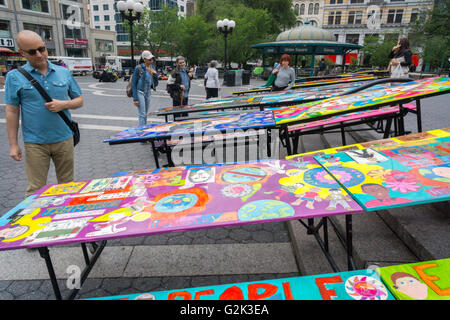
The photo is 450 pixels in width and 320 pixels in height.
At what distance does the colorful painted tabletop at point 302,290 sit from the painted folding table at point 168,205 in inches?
12.2

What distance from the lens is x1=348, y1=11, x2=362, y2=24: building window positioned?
184 ft

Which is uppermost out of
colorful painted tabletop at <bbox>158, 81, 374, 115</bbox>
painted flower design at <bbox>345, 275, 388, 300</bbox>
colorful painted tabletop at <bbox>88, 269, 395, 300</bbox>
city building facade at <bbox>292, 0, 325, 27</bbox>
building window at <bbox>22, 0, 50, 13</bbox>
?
city building facade at <bbox>292, 0, 325, 27</bbox>

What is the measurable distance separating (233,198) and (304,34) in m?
17.4

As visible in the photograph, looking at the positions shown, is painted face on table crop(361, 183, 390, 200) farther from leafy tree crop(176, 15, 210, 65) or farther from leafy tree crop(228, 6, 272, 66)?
leafy tree crop(176, 15, 210, 65)

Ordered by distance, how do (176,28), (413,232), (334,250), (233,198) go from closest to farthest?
(233,198) < (413,232) < (334,250) < (176,28)

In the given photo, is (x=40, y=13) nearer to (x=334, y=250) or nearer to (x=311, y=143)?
(x=311, y=143)

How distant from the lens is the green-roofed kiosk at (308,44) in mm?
15320

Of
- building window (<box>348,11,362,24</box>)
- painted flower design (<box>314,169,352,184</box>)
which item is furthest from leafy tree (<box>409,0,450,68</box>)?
building window (<box>348,11,362,24</box>)

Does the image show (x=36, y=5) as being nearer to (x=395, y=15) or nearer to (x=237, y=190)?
(x=237, y=190)

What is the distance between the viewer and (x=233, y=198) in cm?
183

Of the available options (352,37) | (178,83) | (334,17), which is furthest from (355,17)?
(178,83)

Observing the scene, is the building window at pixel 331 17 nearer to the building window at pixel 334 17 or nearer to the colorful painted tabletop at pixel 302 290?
the building window at pixel 334 17

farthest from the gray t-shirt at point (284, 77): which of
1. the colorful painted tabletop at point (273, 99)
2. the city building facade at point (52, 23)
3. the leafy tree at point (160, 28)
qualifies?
the city building facade at point (52, 23)
